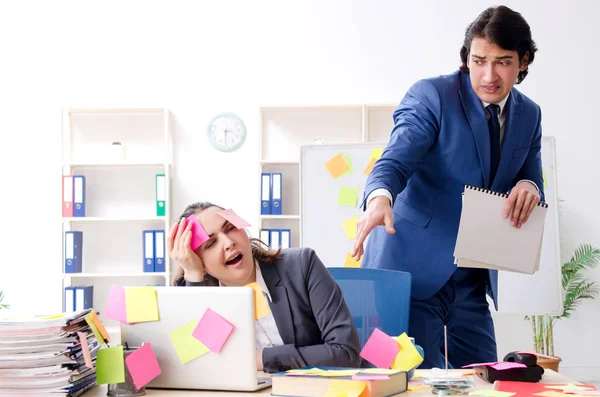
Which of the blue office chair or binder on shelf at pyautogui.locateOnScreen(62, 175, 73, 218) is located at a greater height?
binder on shelf at pyautogui.locateOnScreen(62, 175, 73, 218)

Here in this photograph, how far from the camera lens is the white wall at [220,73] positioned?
5031 millimetres

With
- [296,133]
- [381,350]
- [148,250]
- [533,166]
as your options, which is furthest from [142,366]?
[296,133]

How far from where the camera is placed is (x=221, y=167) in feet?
16.6

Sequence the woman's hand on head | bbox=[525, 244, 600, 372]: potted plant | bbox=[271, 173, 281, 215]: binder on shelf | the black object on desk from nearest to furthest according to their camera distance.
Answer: the black object on desk < the woman's hand on head < bbox=[525, 244, 600, 372]: potted plant < bbox=[271, 173, 281, 215]: binder on shelf

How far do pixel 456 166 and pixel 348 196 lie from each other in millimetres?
1902

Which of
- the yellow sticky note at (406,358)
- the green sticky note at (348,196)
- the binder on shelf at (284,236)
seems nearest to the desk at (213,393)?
the yellow sticky note at (406,358)

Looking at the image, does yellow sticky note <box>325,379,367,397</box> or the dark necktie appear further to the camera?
the dark necktie

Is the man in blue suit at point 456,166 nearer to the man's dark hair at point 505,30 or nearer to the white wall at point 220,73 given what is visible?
the man's dark hair at point 505,30

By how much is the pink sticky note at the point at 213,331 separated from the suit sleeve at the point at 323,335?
9.0 inches

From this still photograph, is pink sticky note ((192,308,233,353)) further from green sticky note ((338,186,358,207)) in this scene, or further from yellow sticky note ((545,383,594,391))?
green sticky note ((338,186,358,207))

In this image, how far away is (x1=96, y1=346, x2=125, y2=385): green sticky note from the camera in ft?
4.24

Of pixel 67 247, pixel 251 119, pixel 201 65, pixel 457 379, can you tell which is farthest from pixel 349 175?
pixel 457 379

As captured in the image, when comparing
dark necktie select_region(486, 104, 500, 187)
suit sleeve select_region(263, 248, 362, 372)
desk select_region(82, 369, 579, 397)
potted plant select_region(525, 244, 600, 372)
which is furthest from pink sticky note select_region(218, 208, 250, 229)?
potted plant select_region(525, 244, 600, 372)

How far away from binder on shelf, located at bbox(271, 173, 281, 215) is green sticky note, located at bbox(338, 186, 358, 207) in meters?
0.91
